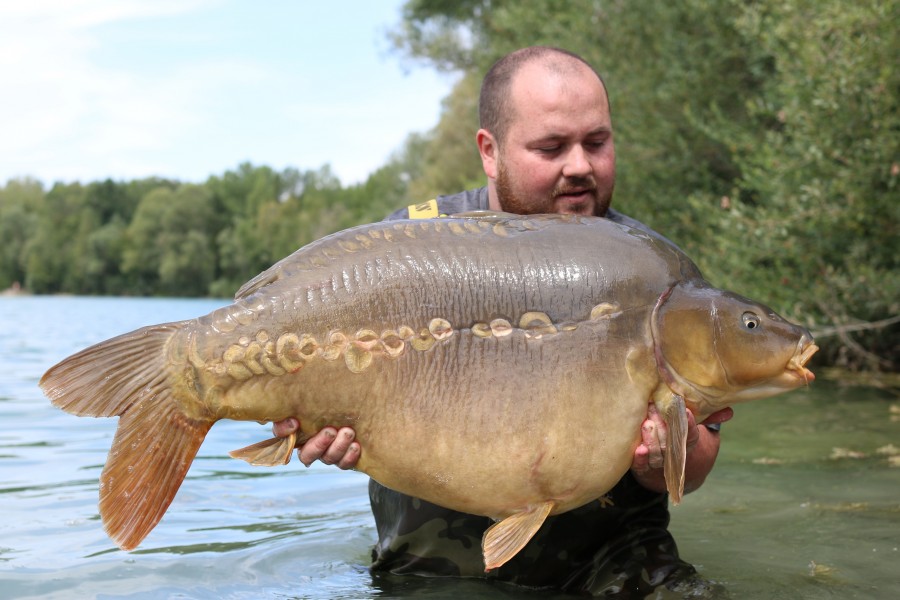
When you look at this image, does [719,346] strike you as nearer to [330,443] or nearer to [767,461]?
[330,443]

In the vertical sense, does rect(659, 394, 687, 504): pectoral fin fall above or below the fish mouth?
below

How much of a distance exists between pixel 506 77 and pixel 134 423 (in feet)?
6.56

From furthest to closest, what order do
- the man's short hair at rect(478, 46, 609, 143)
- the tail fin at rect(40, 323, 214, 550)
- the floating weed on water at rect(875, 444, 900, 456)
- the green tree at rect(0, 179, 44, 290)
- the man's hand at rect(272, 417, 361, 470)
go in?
the green tree at rect(0, 179, 44, 290)
the floating weed on water at rect(875, 444, 900, 456)
the man's short hair at rect(478, 46, 609, 143)
the man's hand at rect(272, 417, 361, 470)
the tail fin at rect(40, 323, 214, 550)

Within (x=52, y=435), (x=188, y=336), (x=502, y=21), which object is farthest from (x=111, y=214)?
(x=188, y=336)

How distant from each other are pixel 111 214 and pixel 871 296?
288 feet

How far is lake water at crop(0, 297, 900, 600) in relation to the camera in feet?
12.4

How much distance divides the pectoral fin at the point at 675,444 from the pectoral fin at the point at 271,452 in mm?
1050

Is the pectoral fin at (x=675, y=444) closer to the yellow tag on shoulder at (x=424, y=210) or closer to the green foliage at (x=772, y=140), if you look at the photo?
the yellow tag on shoulder at (x=424, y=210)

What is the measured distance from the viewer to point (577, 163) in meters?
3.69

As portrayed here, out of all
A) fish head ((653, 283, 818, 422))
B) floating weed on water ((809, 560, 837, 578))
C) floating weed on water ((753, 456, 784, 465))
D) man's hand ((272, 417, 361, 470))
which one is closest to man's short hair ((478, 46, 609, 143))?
fish head ((653, 283, 818, 422))

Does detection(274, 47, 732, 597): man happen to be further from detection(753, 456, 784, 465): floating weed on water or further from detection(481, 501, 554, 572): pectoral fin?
detection(753, 456, 784, 465): floating weed on water

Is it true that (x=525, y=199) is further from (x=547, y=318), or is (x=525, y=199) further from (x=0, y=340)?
(x=0, y=340)

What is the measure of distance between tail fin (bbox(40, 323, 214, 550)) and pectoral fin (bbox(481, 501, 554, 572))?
2.86ft

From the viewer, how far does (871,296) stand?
28.2ft
